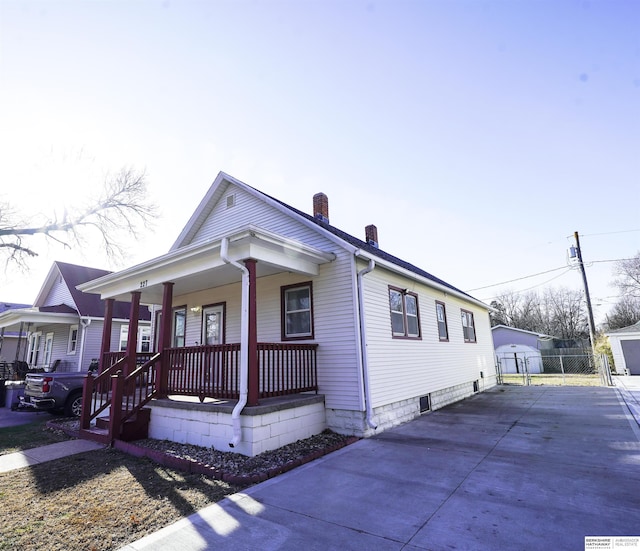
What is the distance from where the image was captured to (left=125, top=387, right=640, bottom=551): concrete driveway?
9.95ft

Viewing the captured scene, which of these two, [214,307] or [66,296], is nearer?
[214,307]

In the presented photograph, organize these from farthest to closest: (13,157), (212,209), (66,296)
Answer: (66,296) < (13,157) < (212,209)

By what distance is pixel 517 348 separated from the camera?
96.7 ft

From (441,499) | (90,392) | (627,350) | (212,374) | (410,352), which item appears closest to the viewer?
(441,499)

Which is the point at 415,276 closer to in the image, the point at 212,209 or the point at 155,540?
the point at 212,209

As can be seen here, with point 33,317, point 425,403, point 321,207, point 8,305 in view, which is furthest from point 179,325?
point 8,305

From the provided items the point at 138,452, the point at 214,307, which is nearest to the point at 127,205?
the point at 214,307

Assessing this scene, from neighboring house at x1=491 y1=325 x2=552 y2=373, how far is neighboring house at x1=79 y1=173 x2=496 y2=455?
22.7 meters

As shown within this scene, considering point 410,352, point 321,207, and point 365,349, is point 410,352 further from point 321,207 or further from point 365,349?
point 321,207

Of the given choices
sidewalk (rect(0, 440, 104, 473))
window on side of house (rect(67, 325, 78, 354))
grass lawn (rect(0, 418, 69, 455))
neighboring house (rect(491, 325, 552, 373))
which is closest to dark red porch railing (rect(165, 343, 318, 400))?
sidewalk (rect(0, 440, 104, 473))

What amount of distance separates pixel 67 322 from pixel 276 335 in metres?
13.1

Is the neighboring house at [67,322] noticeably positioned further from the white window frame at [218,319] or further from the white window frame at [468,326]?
the white window frame at [468,326]

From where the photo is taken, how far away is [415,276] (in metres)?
9.33

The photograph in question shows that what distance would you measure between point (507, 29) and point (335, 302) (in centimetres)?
747
